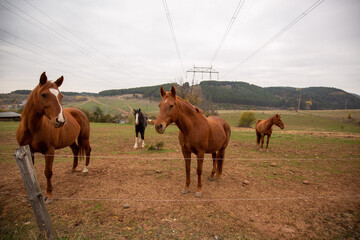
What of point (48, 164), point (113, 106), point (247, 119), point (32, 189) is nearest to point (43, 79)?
point (48, 164)

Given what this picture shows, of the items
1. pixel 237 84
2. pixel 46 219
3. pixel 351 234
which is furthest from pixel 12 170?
pixel 237 84

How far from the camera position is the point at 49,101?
10.0 feet

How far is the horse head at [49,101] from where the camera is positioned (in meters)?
2.99

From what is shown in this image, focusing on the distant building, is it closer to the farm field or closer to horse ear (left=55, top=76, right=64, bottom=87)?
the farm field

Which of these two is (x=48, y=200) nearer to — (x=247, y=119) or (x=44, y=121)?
(x=44, y=121)

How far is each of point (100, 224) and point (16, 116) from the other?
33715 millimetres

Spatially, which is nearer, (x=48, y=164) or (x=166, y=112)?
(x=166, y=112)

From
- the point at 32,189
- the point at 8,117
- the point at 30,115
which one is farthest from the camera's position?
the point at 8,117

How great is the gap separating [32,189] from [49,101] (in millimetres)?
1659

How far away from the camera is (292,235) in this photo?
2832mm

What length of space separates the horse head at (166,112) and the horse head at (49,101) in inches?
73.3

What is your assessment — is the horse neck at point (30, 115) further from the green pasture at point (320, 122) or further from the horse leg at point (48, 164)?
the green pasture at point (320, 122)

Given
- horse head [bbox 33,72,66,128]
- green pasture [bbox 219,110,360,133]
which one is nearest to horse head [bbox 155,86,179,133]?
horse head [bbox 33,72,66,128]

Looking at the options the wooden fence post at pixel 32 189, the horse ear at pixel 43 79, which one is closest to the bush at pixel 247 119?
the horse ear at pixel 43 79
